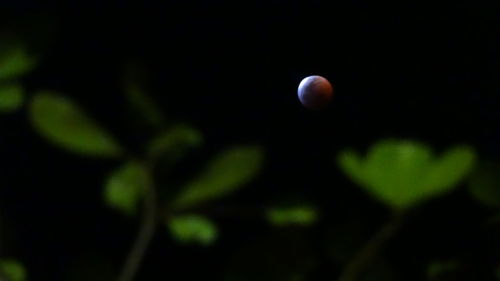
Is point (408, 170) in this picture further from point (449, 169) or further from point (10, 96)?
point (10, 96)

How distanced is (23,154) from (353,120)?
303 millimetres

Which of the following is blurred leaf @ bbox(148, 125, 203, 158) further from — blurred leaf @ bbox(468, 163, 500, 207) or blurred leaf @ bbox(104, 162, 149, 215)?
blurred leaf @ bbox(468, 163, 500, 207)

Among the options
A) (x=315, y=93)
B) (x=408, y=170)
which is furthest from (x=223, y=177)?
(x=315, y=93)

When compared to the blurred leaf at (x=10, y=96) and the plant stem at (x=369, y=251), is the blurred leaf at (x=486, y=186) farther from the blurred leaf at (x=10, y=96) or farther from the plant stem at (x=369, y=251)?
the blurred leaf at (x=10, y=96)

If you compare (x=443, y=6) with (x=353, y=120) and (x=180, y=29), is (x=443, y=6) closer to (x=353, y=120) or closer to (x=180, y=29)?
(x=353, y=120)

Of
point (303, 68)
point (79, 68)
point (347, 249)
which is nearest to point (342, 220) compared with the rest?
point (347, 249)

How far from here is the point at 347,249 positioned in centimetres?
64

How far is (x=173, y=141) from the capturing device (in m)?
0.65

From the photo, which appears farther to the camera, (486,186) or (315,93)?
(486,186)

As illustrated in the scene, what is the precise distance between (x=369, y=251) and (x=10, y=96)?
34cm

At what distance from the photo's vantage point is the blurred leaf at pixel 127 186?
644 millimetres

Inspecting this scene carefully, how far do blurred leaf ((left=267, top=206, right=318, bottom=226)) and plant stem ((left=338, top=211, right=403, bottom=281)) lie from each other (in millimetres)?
51

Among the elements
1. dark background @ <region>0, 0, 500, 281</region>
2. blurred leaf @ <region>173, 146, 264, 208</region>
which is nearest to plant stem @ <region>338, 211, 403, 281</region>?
dark background @ <region>0, 0, 500, 281</region>

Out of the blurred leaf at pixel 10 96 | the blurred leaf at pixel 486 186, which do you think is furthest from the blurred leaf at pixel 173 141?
the blurred leaf at pixel 486 186
